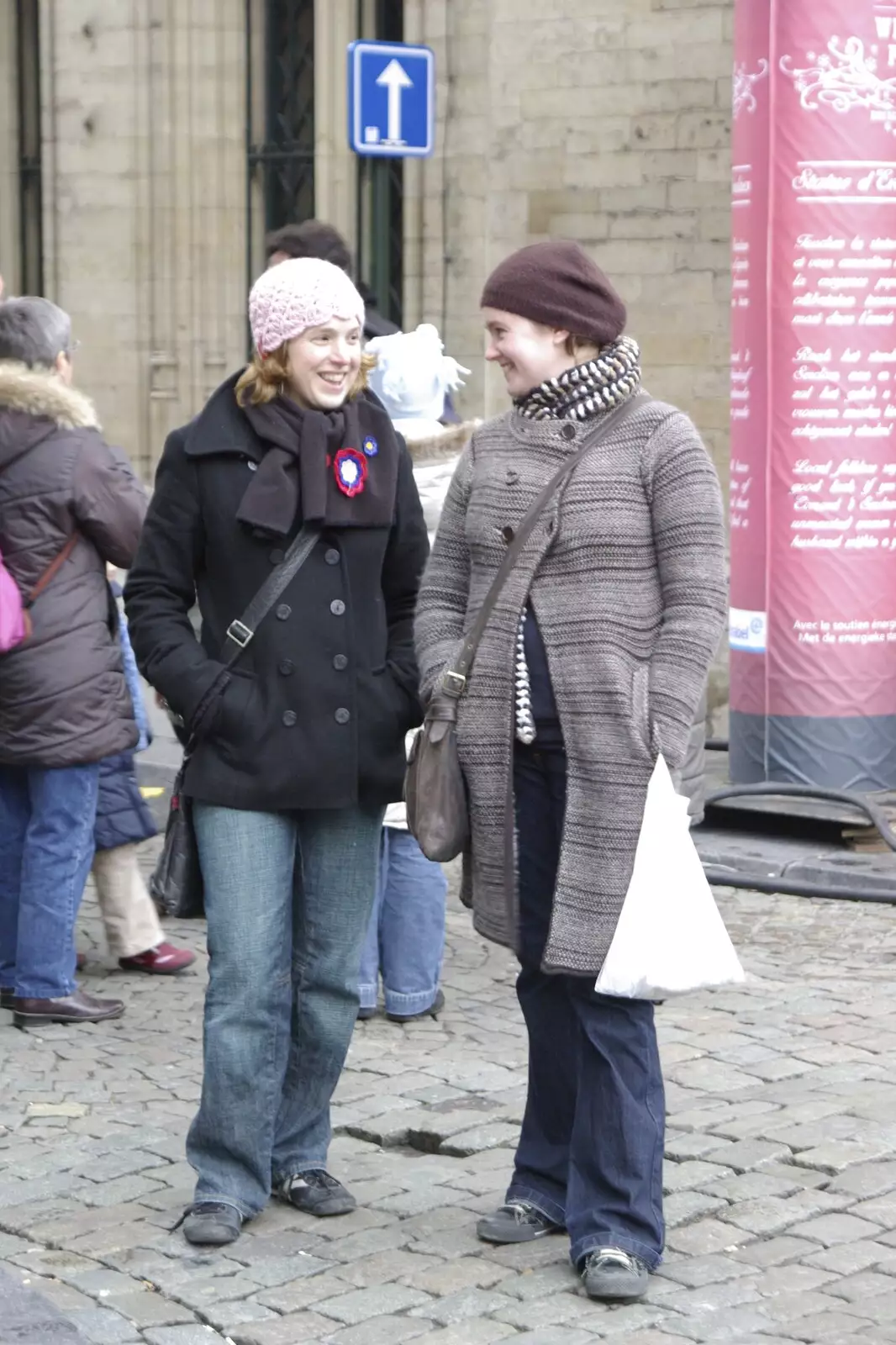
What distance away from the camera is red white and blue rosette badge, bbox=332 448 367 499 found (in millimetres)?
4793

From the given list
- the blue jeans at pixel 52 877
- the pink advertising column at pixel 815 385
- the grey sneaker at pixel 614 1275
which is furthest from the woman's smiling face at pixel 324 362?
the pink advertising column at pixel 815 385

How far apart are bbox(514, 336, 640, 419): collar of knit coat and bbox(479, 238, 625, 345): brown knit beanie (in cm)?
5

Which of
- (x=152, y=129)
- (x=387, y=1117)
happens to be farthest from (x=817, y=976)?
(x=152, y=129)

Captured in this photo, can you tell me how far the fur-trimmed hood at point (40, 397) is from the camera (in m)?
6.48

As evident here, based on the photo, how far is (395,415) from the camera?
657cm

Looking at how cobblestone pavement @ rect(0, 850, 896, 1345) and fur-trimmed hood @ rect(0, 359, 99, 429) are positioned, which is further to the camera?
fur-trimmed hood @ rect(0, 359, 99, 429)

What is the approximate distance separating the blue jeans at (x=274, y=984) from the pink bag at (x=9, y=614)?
167 centimetres

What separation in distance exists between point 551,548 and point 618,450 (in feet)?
0.69

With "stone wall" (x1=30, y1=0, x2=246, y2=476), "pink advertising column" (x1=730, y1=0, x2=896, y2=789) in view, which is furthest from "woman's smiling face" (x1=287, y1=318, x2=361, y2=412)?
"stone wall" (x1=30, y1=0, x2=246, y2=476)

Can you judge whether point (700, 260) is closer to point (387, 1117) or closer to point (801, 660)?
point (801, 660)

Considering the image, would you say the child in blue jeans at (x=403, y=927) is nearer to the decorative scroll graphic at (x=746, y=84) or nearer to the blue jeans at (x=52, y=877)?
the blue jeans at (x=52, y=877)

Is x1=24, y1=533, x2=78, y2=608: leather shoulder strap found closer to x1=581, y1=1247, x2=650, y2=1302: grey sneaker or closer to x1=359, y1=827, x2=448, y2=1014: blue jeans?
x1=359, y1=827, x2=448, y2=1014: blue jeans

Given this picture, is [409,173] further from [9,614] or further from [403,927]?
[403,927]

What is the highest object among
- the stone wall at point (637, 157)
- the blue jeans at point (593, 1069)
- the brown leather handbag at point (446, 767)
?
the stone wall at point (637, 157)
